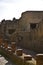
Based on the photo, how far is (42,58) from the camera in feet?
27.7

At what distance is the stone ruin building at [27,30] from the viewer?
1920cm

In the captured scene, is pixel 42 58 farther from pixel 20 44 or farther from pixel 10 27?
pixel 10 27

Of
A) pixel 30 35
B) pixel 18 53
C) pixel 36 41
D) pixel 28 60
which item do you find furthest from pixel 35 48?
pixel 28 60

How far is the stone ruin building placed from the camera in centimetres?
1920

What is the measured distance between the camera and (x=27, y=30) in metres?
29.1

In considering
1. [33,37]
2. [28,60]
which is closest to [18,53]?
[28,60]

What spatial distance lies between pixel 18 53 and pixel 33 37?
6.83m

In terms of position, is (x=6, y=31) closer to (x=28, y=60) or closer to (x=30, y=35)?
(x=30, y=35)

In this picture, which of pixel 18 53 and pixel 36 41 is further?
pixel 36 41

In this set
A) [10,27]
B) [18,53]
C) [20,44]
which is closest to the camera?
[18,53]

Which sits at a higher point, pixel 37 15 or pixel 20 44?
pixel 37 15

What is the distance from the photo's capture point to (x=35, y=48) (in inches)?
748

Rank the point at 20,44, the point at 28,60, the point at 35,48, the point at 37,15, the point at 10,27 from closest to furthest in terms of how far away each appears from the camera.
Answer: the point at 28,60
the point at 35,48
the point at 20,44
the point at 37,15
the point at 10,27

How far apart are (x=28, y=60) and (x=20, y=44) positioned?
12.3 m
